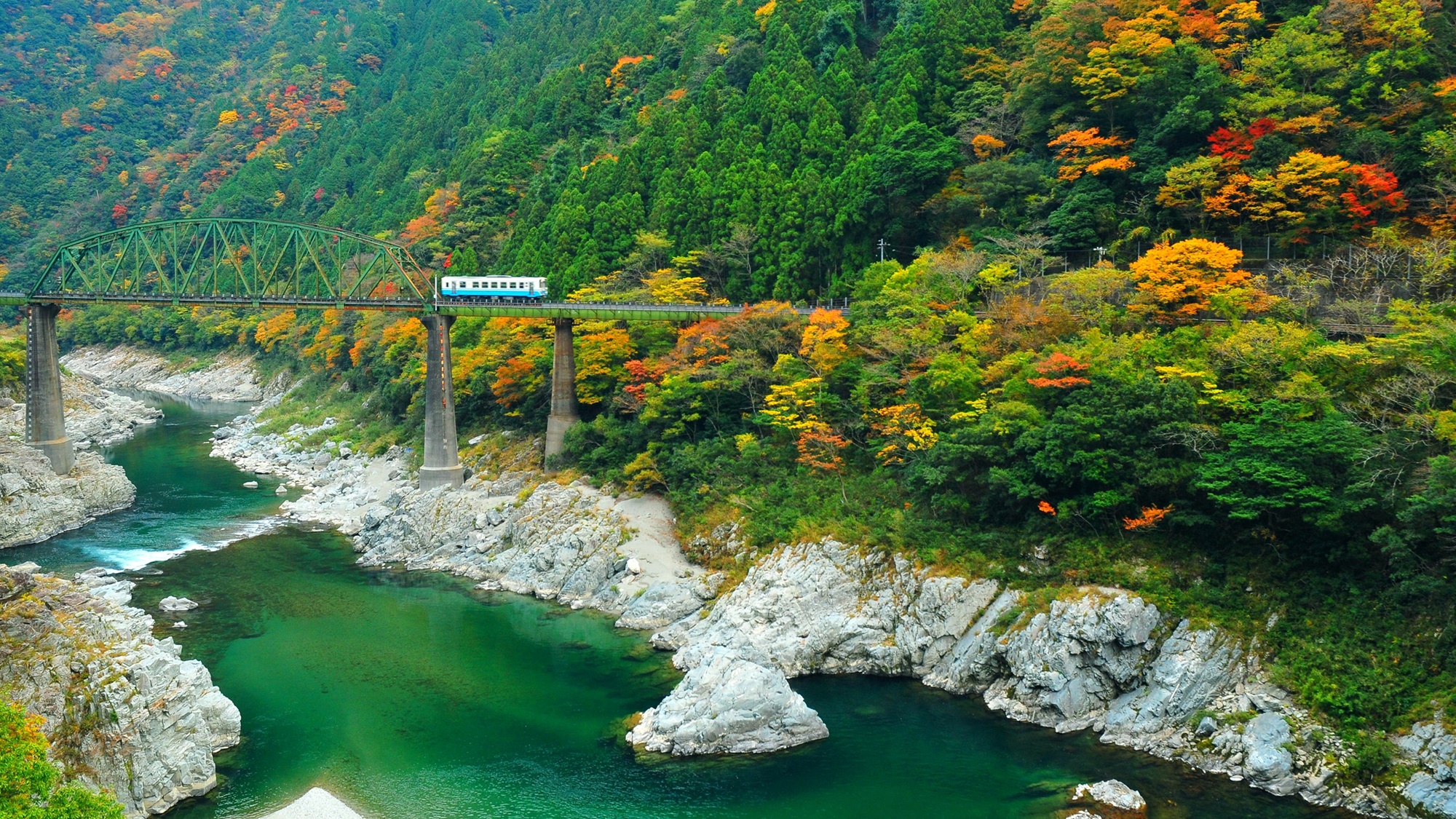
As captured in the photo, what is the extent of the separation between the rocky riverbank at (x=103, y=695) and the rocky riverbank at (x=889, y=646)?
998cm

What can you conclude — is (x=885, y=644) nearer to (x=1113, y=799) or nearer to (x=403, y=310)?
(x=1113, y=799)

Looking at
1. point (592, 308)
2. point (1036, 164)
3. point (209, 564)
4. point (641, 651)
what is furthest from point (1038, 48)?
point (209, 564)

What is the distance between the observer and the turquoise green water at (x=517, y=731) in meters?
22.8

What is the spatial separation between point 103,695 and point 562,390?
27.6 m

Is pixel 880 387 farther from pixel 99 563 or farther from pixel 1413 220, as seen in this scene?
pixel 99 563

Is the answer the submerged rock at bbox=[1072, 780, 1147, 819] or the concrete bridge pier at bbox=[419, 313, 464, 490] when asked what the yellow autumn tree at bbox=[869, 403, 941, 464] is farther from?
the concrete bridge pier at bbox=[419, 313, 464, 490]

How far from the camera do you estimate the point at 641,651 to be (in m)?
31.7

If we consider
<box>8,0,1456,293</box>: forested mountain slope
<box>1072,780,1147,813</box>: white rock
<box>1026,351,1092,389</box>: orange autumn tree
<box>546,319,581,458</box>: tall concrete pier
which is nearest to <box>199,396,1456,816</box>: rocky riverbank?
<box>1072,780,1147,813</box>: white rock

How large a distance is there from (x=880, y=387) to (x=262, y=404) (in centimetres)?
6337

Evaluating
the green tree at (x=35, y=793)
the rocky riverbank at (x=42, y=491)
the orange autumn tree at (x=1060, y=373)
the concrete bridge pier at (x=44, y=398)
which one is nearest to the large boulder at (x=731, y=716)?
the orange autumn tree at (x=1060, y=373)

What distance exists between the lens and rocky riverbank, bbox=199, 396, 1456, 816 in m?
23.2

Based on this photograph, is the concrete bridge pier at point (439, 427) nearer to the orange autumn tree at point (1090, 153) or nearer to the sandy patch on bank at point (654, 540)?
the sandy patch on bank at point (654, 540)

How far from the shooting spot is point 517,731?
87.5 ft

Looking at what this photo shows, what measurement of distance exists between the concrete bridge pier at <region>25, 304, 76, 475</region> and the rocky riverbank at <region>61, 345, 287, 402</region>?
3138cm
